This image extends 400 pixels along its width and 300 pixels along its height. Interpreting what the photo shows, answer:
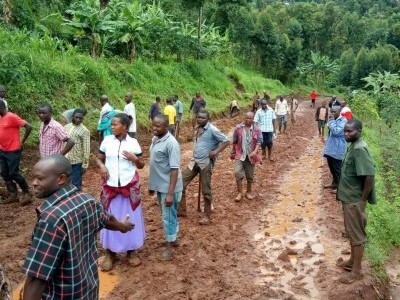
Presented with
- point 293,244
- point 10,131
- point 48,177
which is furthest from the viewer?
point 10,131

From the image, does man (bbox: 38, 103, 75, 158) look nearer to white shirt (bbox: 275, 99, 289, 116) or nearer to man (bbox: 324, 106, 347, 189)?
man (bbox: 324, 106, 347, 189)

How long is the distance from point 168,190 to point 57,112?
682 cm

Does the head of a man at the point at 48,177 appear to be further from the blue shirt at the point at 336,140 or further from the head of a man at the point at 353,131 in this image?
the blue shirt at the point at 336,140

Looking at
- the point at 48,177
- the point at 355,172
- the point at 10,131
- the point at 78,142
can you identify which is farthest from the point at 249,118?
the point at 48,177

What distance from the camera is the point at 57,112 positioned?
425 inches

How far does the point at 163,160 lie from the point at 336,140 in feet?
A: 12.3

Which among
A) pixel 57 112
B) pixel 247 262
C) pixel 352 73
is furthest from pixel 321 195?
pixel 352 73

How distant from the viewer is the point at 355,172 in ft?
15.6

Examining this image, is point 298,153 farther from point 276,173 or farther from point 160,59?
point 160,59

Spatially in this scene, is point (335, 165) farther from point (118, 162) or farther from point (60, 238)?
point (60, 238)

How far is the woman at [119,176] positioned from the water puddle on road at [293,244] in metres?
1.76

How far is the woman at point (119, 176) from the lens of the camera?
4668 mm

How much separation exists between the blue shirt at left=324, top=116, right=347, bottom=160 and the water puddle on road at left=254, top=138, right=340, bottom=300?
1043 millimetres

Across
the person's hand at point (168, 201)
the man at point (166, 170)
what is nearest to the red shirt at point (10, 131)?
the man at point (166, 170)
